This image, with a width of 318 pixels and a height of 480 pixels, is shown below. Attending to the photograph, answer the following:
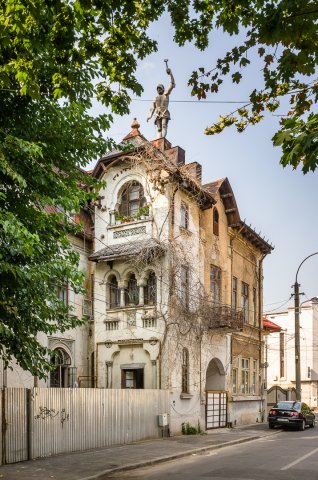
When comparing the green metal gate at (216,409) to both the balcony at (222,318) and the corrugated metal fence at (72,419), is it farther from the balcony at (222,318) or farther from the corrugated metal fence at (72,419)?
the corrugated metal fence at (72,419)

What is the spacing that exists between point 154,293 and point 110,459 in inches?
346

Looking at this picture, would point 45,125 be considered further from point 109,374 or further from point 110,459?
point 109,374

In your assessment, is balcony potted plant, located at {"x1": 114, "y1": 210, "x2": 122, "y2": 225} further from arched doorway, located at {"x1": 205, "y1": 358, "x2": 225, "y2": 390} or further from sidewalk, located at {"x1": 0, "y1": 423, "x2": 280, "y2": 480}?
sidewalk, located at {"x1": 0, "y1": 423, "x2": 280, "y2": 480}

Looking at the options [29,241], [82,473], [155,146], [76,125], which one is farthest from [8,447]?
[155,146]

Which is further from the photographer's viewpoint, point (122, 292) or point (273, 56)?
point (122, 292)

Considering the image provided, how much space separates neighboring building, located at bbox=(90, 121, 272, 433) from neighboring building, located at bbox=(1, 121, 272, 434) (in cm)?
4

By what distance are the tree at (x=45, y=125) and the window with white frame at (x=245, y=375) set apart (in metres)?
19.1

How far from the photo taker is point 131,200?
24703mm

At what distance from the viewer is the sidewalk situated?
12.9 metres

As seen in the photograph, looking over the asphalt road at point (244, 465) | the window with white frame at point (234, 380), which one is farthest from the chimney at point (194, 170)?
the asphalt road at point (244, 465)

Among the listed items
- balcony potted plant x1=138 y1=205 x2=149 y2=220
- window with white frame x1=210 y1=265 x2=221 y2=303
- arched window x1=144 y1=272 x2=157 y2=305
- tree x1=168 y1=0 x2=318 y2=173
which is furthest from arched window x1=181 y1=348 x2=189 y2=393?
tree x1=168 y1=0 x2=318 y2=173

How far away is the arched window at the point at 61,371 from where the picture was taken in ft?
76.7

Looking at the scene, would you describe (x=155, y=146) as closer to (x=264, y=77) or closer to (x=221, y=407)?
A: (x=221, y=407)

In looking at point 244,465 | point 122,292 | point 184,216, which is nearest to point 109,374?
point 122,292
